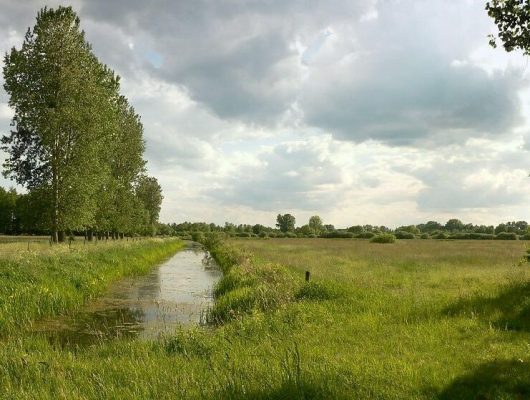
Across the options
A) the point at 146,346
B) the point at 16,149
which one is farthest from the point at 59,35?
the point at 146,346

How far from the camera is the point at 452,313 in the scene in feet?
45.6

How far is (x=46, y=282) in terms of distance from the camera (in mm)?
18031

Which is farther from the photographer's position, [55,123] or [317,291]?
[55,123]

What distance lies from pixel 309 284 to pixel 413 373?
9196 millimetres

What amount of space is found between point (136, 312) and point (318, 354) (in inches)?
415

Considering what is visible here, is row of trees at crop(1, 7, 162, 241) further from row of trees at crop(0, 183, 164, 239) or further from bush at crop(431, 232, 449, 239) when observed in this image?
bush at crop(431, 232, 449, 239)

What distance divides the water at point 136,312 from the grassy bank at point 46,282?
25.1 inches

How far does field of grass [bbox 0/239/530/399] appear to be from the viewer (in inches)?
298

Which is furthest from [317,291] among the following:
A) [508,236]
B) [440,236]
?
[440,236]

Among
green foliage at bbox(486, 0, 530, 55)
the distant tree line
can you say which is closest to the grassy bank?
green foliage at bbox(486, 0, 530, 55)

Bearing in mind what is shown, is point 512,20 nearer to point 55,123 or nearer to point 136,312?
point 136,312

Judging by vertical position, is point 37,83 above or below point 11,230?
above

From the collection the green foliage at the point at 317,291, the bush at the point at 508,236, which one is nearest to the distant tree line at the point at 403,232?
the bush at the point at 508,236

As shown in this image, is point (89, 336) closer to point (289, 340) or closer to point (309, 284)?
point (289, 340)
